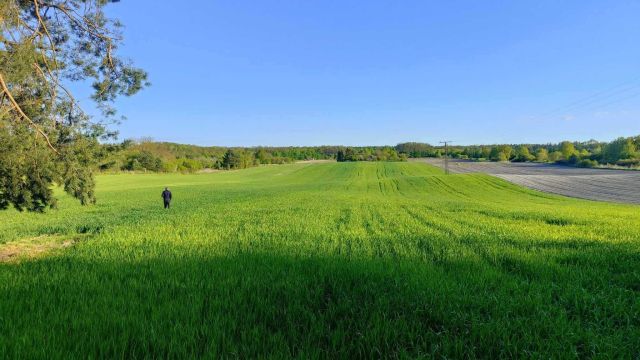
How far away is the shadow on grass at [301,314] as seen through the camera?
3.52 metres

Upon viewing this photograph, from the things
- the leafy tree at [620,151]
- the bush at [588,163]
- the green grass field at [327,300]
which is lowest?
the bush at [588,163]

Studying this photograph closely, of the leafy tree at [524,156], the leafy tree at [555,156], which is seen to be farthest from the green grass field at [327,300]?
the leafy tree at [524,156]

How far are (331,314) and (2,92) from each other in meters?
9.32

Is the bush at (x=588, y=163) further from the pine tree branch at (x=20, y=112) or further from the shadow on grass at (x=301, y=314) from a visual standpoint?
the pine tree branch at (x=20, y=112)

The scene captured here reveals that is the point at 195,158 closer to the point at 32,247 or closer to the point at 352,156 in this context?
the point at 352,156

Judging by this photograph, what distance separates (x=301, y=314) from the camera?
14.6 feet

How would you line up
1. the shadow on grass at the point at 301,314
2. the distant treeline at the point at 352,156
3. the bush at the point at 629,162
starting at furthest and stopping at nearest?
the distant treeline at the point at 352,156 < the bush at the point at 629,162 < the shadow on grass at the point at 301,314

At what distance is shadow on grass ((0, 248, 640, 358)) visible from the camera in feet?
11.5

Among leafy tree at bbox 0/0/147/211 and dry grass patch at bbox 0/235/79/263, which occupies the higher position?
leafy tree at bbox 0/0/147/211

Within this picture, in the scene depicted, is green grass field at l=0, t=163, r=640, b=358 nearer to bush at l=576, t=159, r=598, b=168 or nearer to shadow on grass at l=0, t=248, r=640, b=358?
shadow on grass at l=0, t=248, r=640, b=358

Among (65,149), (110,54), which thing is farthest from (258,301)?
(110,54)

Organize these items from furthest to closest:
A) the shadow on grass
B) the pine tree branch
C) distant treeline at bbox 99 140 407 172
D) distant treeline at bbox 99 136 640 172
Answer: distant treeline at bbox 99 140 407 172 < distant treeline at bbox 99 136 640 172 < the pine tree branch < the shadow on grass

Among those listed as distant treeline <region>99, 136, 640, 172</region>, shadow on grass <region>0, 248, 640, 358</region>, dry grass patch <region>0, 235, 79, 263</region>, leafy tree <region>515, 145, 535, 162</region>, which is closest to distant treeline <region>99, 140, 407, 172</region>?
distant treeline <region>99, 136, 640, 172</region>

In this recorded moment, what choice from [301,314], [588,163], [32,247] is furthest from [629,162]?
[32,247]
